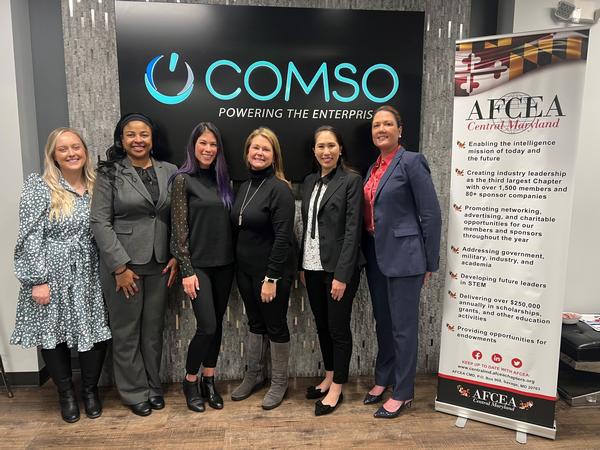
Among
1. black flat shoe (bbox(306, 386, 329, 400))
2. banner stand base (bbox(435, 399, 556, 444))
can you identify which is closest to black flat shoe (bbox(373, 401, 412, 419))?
banner stand base (bbox(435, 399, 556, 444))

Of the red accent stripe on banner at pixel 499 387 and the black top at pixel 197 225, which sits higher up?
the black top at pixel 197 225

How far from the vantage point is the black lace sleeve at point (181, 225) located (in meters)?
2.45

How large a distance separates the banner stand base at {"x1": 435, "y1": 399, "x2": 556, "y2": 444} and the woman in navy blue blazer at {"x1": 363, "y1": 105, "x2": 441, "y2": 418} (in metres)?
0.23

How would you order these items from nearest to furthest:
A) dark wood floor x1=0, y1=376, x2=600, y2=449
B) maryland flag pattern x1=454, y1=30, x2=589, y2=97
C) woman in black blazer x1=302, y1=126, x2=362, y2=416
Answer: maryland flag pattern x1=454, y1=30, x2=589, y2=97
dark wood floor x1=0, y1=376, x2=600, y2=449
woman in black blazer x1=302, y1=126, x2=362, y2=416

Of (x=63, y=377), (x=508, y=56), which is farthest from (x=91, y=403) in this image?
(x=508, y=56)

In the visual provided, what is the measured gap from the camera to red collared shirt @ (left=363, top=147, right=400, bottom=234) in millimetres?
2506

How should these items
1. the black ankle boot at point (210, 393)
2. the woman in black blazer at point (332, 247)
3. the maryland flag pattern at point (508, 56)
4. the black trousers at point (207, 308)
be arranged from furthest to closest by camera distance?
the black ankle boot at point (210, 393), the black trousers at point (207, 308), the woman in black blazer at point (332, 247), the maryland flag pattern at point (508, 56)

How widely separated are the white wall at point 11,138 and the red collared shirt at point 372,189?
2.14 metres

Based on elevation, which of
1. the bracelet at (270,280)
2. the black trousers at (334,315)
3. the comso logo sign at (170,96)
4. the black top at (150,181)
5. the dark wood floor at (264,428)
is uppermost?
the comso logo sign at (170,96)

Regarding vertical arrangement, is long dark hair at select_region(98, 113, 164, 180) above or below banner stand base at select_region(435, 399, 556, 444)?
above

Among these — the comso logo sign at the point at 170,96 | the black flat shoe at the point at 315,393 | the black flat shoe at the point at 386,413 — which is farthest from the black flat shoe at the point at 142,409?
the comso logo sign at the point at 170,96

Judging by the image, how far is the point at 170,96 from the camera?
9.07 feet

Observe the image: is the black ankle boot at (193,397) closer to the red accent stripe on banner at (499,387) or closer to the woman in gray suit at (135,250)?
the woman in gray suit at (135,250)

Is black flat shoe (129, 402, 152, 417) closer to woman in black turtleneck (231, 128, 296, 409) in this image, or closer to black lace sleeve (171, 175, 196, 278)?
woman in black turtleneck (231, 128, 296, 409)
